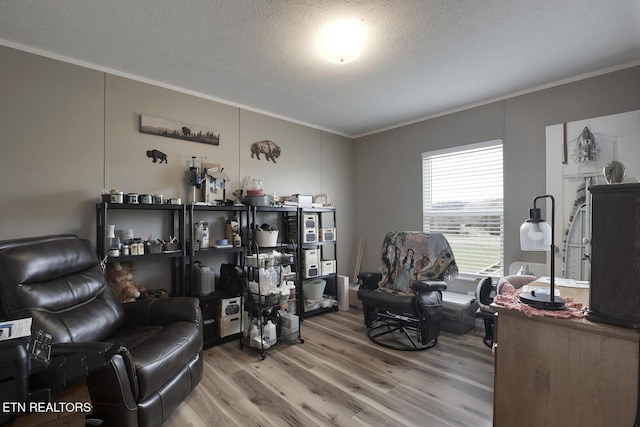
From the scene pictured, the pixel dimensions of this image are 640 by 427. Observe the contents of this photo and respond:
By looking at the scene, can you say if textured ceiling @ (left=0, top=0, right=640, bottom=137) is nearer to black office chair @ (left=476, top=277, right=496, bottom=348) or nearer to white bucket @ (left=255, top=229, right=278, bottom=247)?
white bucket @ (left=255, top=229, right=278, bottom=247)

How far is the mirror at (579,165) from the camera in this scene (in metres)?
2.61

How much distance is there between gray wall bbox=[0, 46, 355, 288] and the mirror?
322 centimetres

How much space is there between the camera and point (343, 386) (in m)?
2.24

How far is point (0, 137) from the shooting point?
2.21m

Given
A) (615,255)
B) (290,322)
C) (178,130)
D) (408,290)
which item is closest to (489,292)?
(408,290)

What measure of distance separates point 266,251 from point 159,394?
73.3 inches

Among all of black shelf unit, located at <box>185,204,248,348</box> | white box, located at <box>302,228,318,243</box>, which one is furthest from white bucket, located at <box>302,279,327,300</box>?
black shelf unit, located at <box>185,204,248,348</box>

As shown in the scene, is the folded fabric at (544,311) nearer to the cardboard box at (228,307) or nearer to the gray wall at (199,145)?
the gray wall at (199,145)

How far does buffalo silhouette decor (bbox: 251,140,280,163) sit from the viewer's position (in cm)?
368

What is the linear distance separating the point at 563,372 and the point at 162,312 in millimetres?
2391

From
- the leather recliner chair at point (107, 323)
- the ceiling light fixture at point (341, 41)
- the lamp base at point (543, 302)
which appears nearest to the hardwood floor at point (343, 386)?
the leather recliner chair at point (107, 323)

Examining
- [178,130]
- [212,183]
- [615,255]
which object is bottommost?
[615,255]

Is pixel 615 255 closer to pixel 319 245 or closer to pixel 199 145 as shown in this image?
pixel 319 245

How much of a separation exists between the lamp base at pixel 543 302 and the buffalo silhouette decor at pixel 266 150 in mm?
3033
